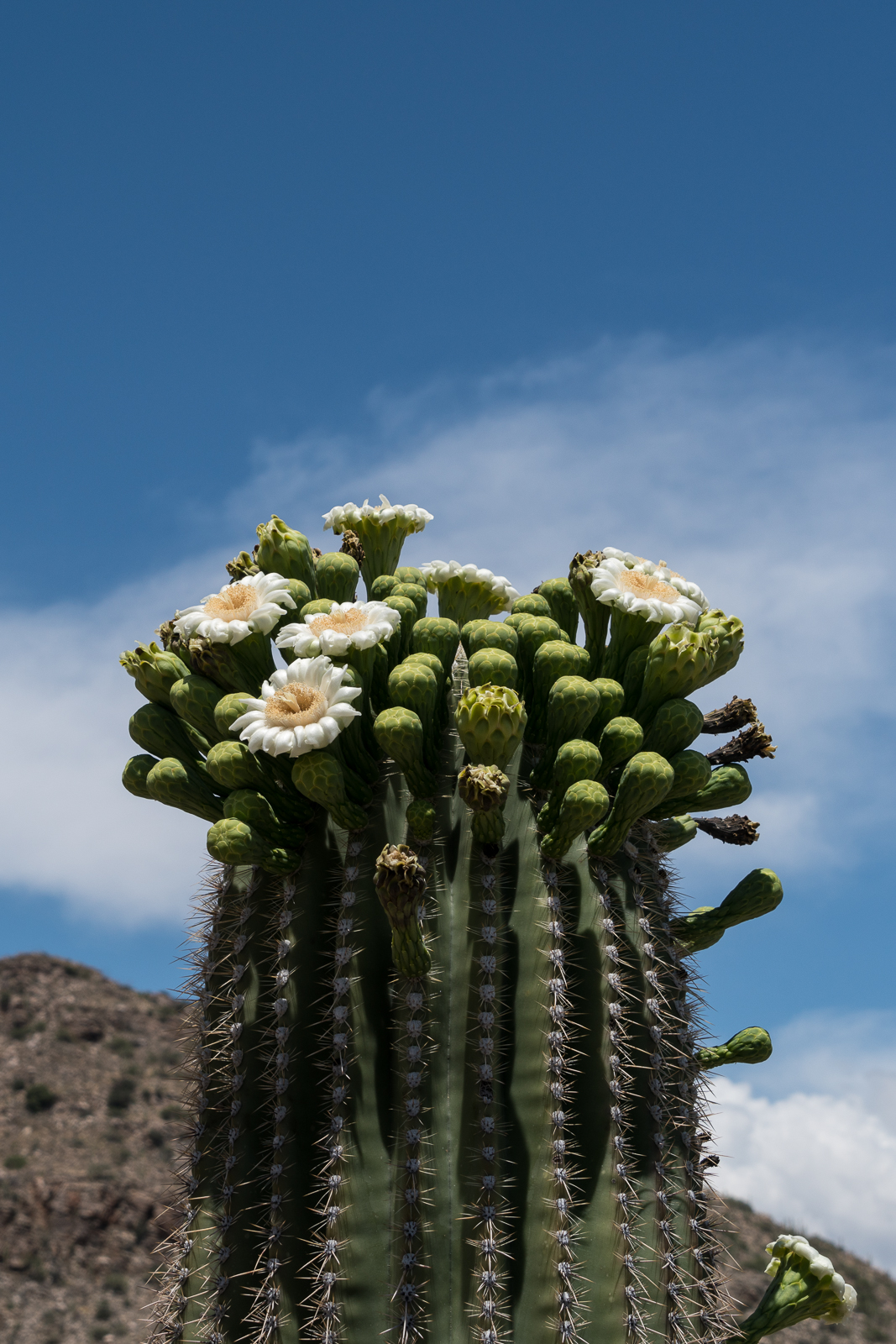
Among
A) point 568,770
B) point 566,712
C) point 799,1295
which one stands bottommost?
point 799,1295

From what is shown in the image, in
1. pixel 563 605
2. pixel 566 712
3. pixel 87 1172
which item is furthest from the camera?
pixel 87 1172

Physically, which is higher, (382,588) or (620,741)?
(382,588)

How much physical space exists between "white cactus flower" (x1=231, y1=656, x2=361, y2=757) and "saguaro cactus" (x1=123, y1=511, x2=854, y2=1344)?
0.04ft

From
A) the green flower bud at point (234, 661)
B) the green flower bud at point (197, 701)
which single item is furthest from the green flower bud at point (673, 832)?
the green flower bud at point (197, 701)

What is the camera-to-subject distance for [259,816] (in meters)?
4.65

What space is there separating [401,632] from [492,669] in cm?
70

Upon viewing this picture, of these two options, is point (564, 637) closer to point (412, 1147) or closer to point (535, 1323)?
point (412, 1147)

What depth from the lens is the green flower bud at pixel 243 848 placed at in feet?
14.7

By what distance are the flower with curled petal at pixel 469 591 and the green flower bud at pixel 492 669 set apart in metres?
0.99

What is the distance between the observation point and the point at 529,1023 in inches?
166

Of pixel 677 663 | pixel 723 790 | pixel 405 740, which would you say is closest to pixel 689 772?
pixel 677 663

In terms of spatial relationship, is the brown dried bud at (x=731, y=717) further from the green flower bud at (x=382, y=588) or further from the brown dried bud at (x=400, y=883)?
the brown dried bud at (x=400, y=883)

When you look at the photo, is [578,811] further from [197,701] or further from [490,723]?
[197,701]

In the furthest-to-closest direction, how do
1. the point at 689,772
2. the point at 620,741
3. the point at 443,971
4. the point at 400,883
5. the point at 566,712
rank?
the point at 689,772
the point at 620,741
the point at 566,712
the point at 443,971
the point at 400,883
